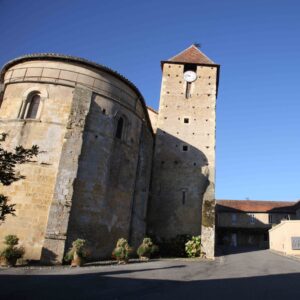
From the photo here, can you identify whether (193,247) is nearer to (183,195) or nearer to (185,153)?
(183,195)

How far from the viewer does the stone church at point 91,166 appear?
524 inches

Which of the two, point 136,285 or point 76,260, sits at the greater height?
point 76,260

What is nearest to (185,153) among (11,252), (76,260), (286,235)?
(286,235)

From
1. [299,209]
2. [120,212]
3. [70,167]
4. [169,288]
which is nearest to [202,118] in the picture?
[120,212]

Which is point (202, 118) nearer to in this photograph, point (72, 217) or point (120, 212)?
point (120, 212)

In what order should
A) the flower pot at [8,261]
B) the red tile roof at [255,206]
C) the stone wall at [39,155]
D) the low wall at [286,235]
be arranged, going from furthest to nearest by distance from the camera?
1. the red tile roof at [255,206]
2. the low wall at [286,235]
3. the stone wall at [39,155]
4. the flower pot at [8,261]

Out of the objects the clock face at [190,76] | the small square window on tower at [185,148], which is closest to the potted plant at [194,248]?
the small square window on tower at [185,148]

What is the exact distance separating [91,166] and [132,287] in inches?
299

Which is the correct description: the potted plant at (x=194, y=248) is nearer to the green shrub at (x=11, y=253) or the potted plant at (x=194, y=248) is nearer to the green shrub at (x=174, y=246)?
the green shrub at (x=174, y=246)

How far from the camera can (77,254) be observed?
39.9 ft

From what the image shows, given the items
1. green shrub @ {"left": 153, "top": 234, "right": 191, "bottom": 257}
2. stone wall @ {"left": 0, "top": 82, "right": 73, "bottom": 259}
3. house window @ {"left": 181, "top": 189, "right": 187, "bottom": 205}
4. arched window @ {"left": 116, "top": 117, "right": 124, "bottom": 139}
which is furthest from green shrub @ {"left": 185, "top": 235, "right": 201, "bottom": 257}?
stone wall @ {"left": 0, "top": 82, "right": 73, "bottom": 259}

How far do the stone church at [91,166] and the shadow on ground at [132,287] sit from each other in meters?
3.76

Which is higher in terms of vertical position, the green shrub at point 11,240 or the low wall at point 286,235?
the low wall at point 286,235

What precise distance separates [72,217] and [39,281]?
5.01 metres
